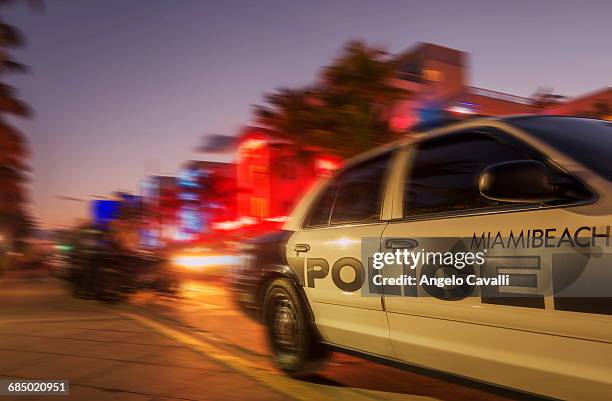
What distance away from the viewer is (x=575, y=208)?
263 centimetres

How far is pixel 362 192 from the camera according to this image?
4312 mm

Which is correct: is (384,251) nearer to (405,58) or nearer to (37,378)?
(37,378)

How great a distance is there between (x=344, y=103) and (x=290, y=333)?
8336mm

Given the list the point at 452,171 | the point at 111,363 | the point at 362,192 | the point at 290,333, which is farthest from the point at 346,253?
the point at 111,363

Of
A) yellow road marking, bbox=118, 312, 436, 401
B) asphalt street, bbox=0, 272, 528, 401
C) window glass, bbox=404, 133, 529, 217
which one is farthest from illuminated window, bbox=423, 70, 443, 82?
window glass, bbox=404, 133, 529, 217

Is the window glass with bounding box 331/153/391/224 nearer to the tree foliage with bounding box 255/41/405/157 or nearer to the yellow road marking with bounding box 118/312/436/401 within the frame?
the yellow road marking with bounding box 118/312/436/401

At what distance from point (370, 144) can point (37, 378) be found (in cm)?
807

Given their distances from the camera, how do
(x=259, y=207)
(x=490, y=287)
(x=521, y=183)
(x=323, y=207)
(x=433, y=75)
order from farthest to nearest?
1. (x=433, y=75)
2. (x=259, y=207)
3. (x=323, y=207)
4. (x=490, y=287)
5. (x=521, y=183)

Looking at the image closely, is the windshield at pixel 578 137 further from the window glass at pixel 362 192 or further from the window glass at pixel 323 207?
the window glass at pixel 323 207

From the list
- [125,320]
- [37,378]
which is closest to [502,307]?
[37,378]

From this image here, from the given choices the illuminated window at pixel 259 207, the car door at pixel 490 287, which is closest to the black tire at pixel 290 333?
the car door at pixel 490 287

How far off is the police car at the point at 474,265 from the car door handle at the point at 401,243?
10 mm

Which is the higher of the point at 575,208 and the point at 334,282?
the point at 575,208

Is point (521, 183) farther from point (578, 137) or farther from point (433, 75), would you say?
point (433, 75)
